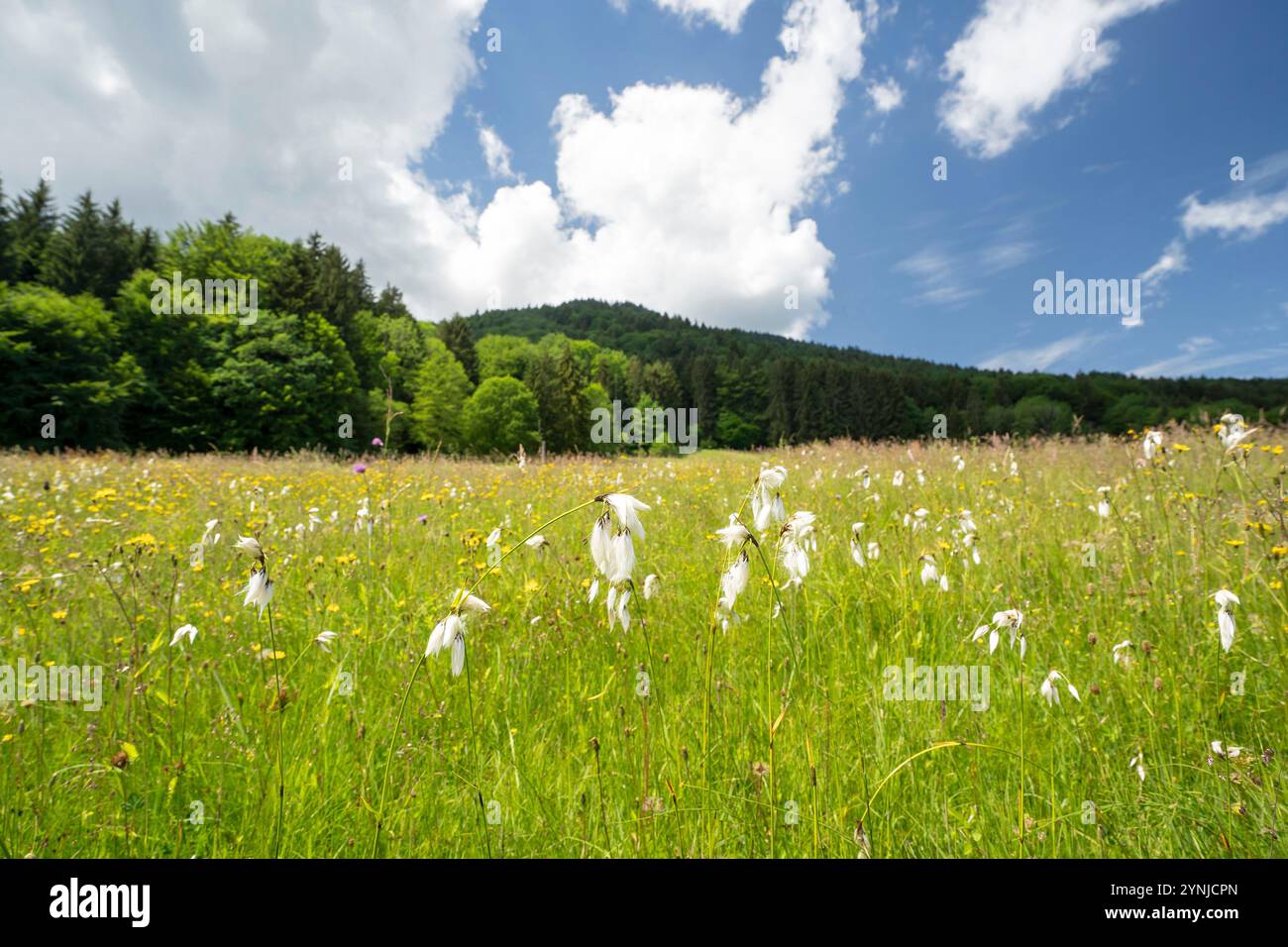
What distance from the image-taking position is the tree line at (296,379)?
25.5 meters

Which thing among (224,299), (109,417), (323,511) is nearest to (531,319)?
(224,299)

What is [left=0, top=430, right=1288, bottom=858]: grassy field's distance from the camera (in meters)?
1.53

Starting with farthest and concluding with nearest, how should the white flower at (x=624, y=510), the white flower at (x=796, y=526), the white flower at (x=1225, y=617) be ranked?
the white flower at (x=1225, y=617)
the white flower at (x=796, y=526)
the white flower at (x=624, y=510)

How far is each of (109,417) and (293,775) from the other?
36.9 m

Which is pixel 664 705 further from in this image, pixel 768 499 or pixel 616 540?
pixel 616 540

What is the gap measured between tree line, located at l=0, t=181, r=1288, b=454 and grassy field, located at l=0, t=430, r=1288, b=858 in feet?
13.2

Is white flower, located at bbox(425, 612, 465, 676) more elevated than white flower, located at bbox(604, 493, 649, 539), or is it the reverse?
white flower, located at bbox(604, 493, 649, 539)

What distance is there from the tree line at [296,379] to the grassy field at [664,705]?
13.2 feet

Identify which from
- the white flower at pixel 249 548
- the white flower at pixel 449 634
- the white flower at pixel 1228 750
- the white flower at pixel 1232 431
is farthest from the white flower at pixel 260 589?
the white flower at pixel 1232 431

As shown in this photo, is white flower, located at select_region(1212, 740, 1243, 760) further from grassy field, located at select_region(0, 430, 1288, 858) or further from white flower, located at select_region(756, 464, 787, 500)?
white flower, located at select_region(756, 464, 787, 500)

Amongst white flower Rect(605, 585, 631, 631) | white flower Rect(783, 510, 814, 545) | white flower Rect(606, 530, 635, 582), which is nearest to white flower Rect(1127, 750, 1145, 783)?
white flower Rect(783, 510, 814, 545)

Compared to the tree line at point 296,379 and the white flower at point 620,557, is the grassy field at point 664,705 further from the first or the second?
the tree line at point 296,379
